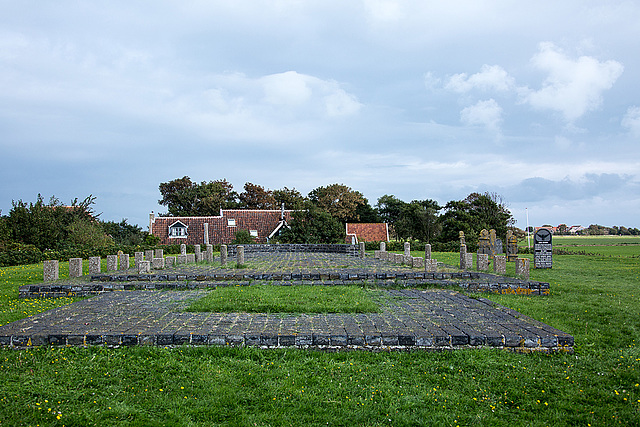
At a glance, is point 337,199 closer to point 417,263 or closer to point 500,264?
point 417,263

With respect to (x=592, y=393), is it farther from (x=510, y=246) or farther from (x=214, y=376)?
(x=510, y=246)

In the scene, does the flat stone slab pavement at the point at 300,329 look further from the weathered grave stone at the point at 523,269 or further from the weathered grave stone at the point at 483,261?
the weathered grave stone at the point at 483,261

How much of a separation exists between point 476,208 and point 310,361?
39393 mm

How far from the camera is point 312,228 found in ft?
108

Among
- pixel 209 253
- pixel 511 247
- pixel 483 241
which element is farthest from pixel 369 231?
pixel 209 253

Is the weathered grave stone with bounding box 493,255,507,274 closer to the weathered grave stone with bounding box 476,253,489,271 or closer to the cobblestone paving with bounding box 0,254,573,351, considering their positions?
the weathered grave stone with bounding box 476,253,489,271

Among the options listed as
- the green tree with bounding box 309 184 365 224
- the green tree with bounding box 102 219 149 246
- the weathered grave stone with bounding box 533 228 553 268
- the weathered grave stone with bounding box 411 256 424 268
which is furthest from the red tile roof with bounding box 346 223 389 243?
the weathered grave stone with bounding box 411 256 424 268

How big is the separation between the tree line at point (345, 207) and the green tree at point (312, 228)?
0.09 metres

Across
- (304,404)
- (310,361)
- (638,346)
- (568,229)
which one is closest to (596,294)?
(638,346)

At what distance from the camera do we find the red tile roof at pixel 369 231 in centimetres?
4381

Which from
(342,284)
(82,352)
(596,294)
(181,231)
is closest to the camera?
(82,352)

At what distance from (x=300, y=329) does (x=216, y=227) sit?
3507 cm

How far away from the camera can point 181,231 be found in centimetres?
3925

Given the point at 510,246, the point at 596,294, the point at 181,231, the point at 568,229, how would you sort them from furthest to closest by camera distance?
the point at 568,229, the point at 181,231, the point at 510,246, the point at 596,294
